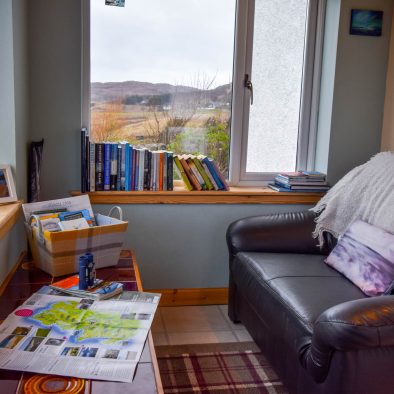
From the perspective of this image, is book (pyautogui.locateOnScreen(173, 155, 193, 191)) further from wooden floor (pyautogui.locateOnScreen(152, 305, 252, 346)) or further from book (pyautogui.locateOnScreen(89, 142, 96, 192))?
wooden floor (pyautogui.locateOnScreen(152, 305, 252, 346))

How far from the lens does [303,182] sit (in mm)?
2941

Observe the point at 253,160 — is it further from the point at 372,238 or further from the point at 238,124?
the point at 372,238

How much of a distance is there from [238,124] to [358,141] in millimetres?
730

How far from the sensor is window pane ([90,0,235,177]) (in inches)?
111

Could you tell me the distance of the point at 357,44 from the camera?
2936 mm

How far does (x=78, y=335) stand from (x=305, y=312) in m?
0.82

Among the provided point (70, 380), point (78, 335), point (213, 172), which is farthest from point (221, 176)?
point (70, 380)

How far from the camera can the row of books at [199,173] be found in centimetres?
283

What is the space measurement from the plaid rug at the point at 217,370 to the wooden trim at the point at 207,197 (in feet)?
2.66

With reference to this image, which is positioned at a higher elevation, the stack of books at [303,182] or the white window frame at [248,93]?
the white window frame at [248,93]

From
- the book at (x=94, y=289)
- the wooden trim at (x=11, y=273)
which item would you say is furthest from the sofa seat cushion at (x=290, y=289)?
the wooden trim at (x=11, y=273)

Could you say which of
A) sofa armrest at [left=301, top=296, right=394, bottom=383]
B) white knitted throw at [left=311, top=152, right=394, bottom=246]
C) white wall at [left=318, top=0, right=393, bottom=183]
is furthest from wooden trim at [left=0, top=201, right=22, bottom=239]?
white wall at [left=318, top=0, right=393, bottom=183]

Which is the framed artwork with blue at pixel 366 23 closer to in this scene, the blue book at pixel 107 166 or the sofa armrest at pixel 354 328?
the blue book at pixel 107 166

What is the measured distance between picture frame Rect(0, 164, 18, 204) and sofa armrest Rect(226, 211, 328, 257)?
1085 millimetres
